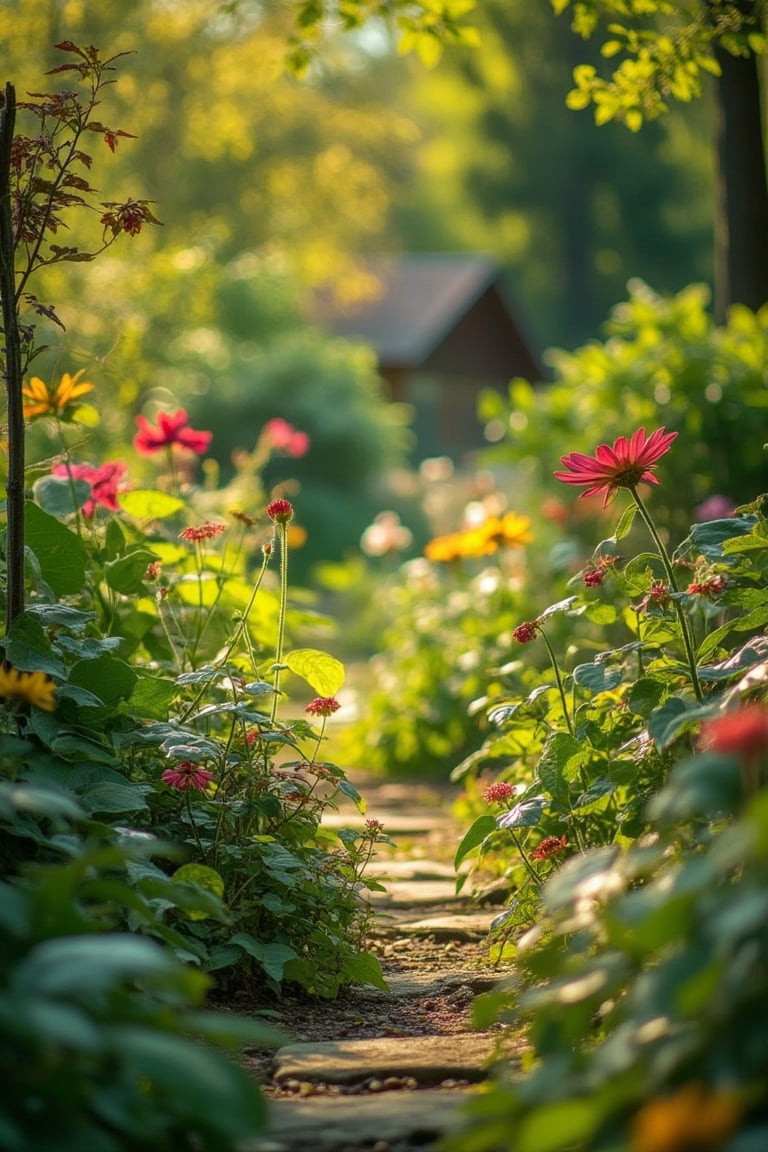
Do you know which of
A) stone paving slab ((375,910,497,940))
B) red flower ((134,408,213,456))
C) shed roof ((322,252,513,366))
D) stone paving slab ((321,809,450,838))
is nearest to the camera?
stone paving slab ((375,910,497,940))

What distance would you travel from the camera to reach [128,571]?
3.33 meters

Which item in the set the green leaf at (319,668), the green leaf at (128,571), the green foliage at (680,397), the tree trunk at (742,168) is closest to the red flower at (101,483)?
the green leaf at (128,571)

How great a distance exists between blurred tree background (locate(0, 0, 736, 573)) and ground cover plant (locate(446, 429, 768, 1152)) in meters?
3.39

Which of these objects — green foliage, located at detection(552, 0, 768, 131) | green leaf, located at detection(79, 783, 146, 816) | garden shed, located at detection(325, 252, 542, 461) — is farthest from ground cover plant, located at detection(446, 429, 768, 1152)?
garden shed, located at detection(325, 252, 542, 461)

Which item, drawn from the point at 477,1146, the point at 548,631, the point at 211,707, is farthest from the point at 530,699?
the point at 548,631

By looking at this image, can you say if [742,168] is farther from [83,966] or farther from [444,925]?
[83,966]

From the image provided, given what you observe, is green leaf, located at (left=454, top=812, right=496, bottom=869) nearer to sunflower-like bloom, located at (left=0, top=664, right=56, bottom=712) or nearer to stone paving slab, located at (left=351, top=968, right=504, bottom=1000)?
stone paving slab, located at (left=351, top=968, right=504, bottom=1000)

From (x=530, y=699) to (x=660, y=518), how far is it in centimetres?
348

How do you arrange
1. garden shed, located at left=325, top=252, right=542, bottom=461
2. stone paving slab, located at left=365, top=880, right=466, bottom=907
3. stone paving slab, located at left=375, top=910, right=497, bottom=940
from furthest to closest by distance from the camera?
garden shed, located at left=325, top=252, right=542, bottom=461 < stone paving slab, located at left=365, top=880, right=466, bottom=907 < stone paving slab, located at left=375, top=910, right=497, bottom=940

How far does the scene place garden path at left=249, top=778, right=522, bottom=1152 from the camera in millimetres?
1937

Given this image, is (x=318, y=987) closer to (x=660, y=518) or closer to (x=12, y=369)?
(x=12, y=369)

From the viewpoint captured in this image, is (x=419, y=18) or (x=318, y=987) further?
Result: (x=419, y=18)

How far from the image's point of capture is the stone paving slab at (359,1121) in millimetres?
1892

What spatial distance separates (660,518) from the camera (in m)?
6.29
